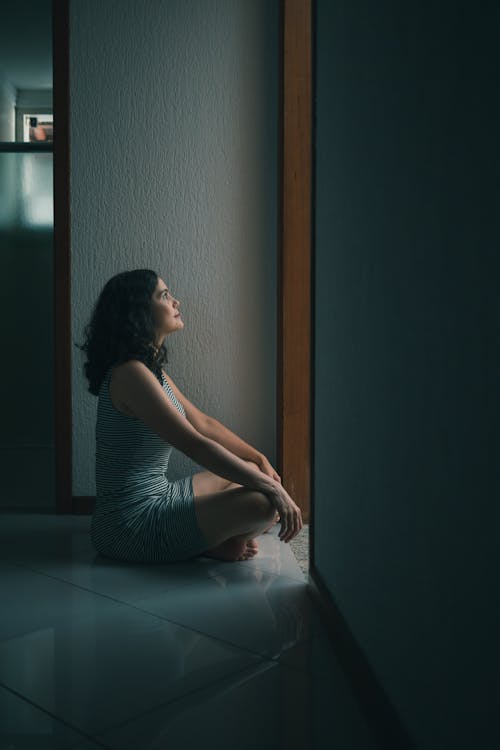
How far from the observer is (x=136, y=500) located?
192 centimetres

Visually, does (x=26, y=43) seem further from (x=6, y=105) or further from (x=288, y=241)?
(x=288, y=241)

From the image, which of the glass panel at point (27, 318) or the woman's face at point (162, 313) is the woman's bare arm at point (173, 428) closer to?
the woman's face at point (162, 313)

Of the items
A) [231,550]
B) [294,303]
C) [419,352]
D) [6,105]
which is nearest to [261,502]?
[231,550]

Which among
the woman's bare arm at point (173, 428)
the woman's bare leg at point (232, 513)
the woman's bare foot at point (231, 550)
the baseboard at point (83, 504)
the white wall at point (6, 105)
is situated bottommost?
the baseboard at point (83, 504)

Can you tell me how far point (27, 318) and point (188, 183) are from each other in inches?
44.0

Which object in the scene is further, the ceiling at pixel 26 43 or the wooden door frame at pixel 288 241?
the ceiling at pixel 26 43

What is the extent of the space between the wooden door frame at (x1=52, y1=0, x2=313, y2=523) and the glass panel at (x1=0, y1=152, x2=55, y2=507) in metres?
0.53

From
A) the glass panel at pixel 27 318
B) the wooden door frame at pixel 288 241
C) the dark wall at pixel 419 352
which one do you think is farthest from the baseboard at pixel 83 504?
the dark wall at pixel 419 352

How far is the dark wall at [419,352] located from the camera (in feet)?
2.31

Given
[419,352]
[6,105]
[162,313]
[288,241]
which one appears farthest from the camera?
[6,105]

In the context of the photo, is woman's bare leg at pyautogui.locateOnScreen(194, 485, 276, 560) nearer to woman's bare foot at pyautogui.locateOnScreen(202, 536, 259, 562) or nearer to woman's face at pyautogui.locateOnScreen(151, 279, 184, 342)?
woman's bare foot at pyautogui.locateOnScreen(202, 536, 259, 562)

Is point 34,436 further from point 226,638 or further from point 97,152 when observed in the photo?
point 226,638

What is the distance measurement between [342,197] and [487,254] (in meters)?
0.72

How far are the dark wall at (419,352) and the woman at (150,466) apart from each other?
43cm
